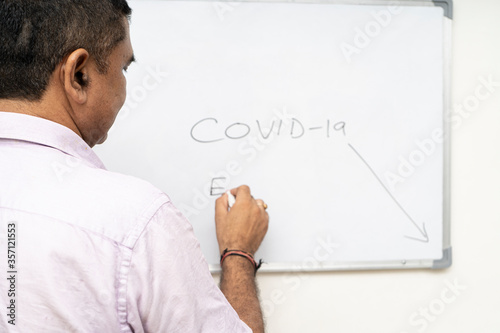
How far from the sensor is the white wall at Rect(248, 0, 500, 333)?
1.03 m

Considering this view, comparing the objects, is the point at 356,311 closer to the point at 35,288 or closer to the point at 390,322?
the point at 390,322

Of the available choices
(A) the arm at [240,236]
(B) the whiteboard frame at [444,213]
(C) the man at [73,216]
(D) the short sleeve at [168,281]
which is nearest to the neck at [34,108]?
(C) the man at [73,216]

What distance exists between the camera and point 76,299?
478 millimetres

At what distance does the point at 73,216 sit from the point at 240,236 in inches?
18.6

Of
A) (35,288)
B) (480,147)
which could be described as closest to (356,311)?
(480,147)

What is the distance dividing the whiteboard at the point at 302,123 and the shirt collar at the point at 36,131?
17.4 inches

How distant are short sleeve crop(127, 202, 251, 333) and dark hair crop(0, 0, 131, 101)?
205 mm

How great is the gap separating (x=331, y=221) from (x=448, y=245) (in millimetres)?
288

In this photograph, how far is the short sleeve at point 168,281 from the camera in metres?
0.48

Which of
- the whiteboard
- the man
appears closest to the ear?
the man

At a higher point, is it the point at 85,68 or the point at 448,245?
the point at 85,68

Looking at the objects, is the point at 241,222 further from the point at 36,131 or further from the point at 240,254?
the point at 36,131

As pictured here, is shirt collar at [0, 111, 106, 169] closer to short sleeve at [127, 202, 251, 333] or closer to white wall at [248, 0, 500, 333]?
short sleeve at [127, 202, 251, 333]

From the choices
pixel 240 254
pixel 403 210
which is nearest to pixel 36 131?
pixel 240 254
